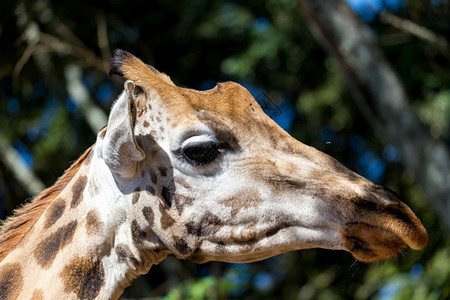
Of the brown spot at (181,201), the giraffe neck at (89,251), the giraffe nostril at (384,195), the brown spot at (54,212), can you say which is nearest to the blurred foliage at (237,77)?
the brown spot at (54,212)

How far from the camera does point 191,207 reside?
449 centimetres

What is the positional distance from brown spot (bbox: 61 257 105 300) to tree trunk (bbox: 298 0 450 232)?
242 inches

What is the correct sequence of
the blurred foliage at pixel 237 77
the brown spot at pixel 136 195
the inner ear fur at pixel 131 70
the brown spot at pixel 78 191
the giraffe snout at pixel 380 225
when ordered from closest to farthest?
1. the giraffe snout at pixel 380 225
2. the brown spot at pixel 136 195
3. the brown spot at pixel 78 191
4. the inner ear fur at pixel 131 70
5. the blurred foliage at pixel 237 77

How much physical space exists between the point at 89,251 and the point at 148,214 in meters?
0.44

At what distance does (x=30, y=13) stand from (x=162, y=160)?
311 inches

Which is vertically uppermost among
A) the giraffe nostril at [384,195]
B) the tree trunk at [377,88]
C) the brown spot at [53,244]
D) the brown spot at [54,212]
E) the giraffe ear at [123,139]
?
the giraffe ear at [123,139]

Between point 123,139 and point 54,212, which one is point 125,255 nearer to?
point 54,212

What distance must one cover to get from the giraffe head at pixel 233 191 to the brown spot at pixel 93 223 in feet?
0.78

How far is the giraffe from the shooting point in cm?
435

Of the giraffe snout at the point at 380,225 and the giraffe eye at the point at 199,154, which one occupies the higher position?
the giraffe eye at the point at 199,154

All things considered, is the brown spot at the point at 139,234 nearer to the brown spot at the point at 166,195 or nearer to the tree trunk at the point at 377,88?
the brown spot at the point at 166,195

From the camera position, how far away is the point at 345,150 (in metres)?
14.2

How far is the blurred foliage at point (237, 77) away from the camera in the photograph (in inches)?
473

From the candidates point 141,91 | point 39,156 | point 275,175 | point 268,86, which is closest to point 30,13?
point 39,156
